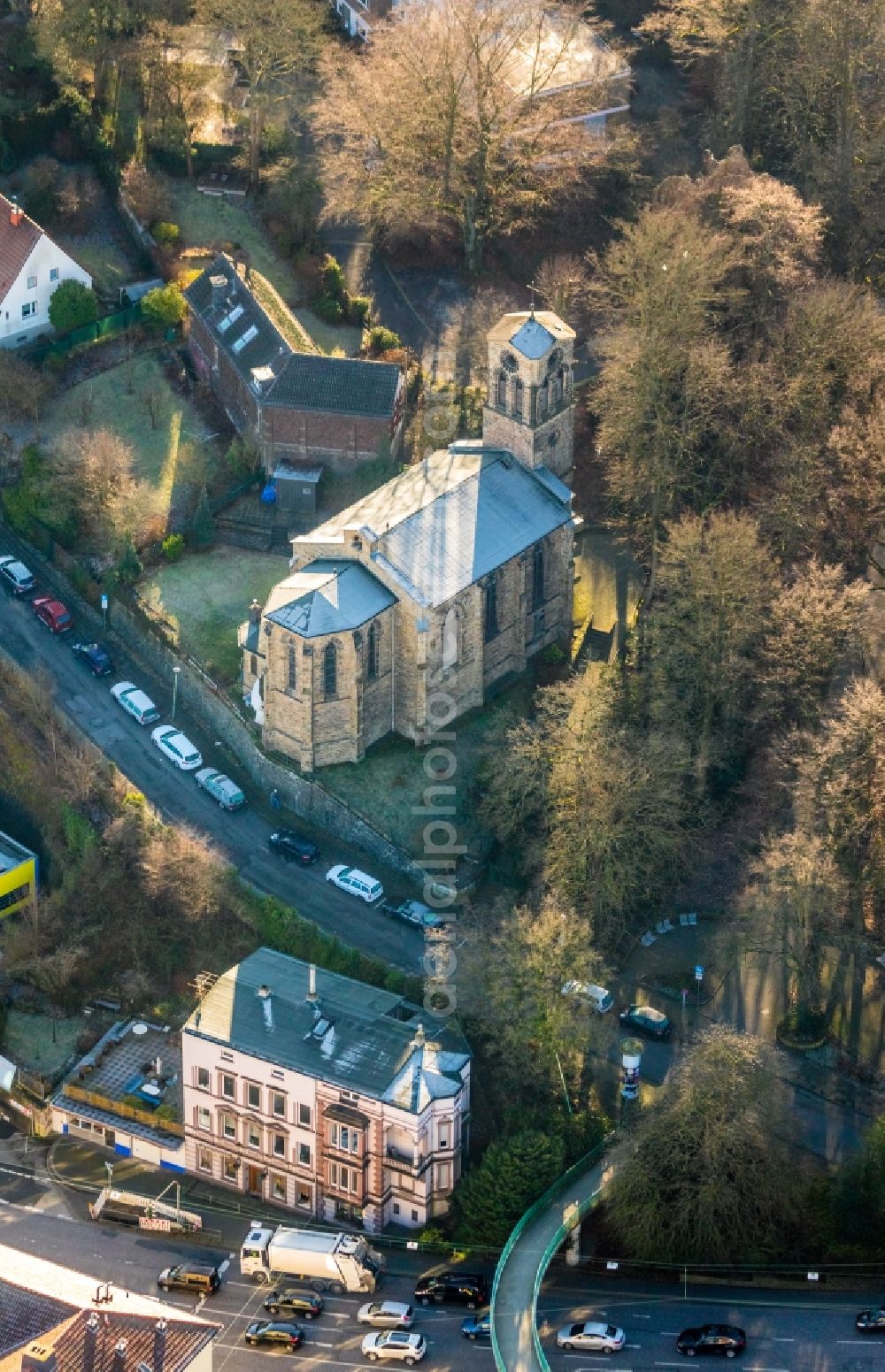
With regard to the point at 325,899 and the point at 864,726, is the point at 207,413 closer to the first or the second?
the point at 325,899

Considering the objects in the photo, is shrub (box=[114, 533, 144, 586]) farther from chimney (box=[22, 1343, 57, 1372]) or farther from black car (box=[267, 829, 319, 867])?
chimney (box=[22, 1343, 57, 1372])

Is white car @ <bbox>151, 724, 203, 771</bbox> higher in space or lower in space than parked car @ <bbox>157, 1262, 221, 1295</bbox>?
higher

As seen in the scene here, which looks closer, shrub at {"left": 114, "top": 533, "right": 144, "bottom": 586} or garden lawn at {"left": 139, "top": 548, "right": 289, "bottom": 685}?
garden lawn at {"left": 139, "top": 548, "right": 289, "bottom": 685}

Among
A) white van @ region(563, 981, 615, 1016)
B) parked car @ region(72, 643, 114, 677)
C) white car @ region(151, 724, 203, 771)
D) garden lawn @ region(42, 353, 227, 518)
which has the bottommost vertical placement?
white van @ region(563, 981, 615, 1016)

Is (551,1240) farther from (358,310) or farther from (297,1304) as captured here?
(358,310)

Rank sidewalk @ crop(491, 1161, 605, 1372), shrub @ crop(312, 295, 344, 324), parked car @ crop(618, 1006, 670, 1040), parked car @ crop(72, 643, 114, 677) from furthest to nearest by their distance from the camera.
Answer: shrub @ crop(312, 295, 344, 324) < parked car @ crop(72, 643, 114, 677) < parked car @ crop(618, 1006, 670, 1040) < sidewalk @ crop(491, 1161, 605, 1372)

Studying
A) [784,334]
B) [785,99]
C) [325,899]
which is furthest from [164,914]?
[785,99]

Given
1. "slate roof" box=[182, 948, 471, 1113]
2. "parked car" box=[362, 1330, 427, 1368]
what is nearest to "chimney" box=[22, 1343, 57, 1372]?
"parked car" box=[362, 1330, 427, 1368]
